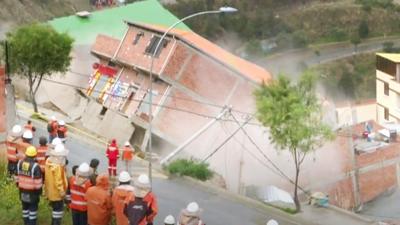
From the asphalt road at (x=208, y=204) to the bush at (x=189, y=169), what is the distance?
1.90ft

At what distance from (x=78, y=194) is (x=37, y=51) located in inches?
796

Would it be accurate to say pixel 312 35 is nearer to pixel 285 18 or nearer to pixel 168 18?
pixel 285 18

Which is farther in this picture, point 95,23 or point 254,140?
point 95,23

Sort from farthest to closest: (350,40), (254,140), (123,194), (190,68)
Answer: (350,40) < (190,68) < (254,140) < (123,194)

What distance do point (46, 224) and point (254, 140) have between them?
56.9ft

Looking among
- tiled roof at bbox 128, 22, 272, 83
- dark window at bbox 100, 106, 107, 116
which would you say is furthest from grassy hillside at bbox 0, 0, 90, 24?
tiled roof at bbox 128, 22, 272, 83

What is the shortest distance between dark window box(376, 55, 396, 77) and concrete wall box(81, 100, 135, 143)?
2154 centimetres

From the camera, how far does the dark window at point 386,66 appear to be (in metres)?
48.2

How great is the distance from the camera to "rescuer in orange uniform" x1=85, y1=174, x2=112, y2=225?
1187 cm

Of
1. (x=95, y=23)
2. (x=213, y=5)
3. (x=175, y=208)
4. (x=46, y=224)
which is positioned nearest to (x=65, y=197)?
(x=46, y=224)

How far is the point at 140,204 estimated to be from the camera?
11.3 meters

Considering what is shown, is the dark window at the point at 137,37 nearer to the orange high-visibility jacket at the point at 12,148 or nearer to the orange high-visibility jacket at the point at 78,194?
the orange high-visibility jacket at the point at 12,148

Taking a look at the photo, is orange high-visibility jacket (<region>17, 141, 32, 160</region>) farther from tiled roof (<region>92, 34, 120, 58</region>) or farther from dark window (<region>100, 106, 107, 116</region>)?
tiled roof (<region>92, 34, 120, 58</region>)

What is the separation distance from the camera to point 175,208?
1808cm
